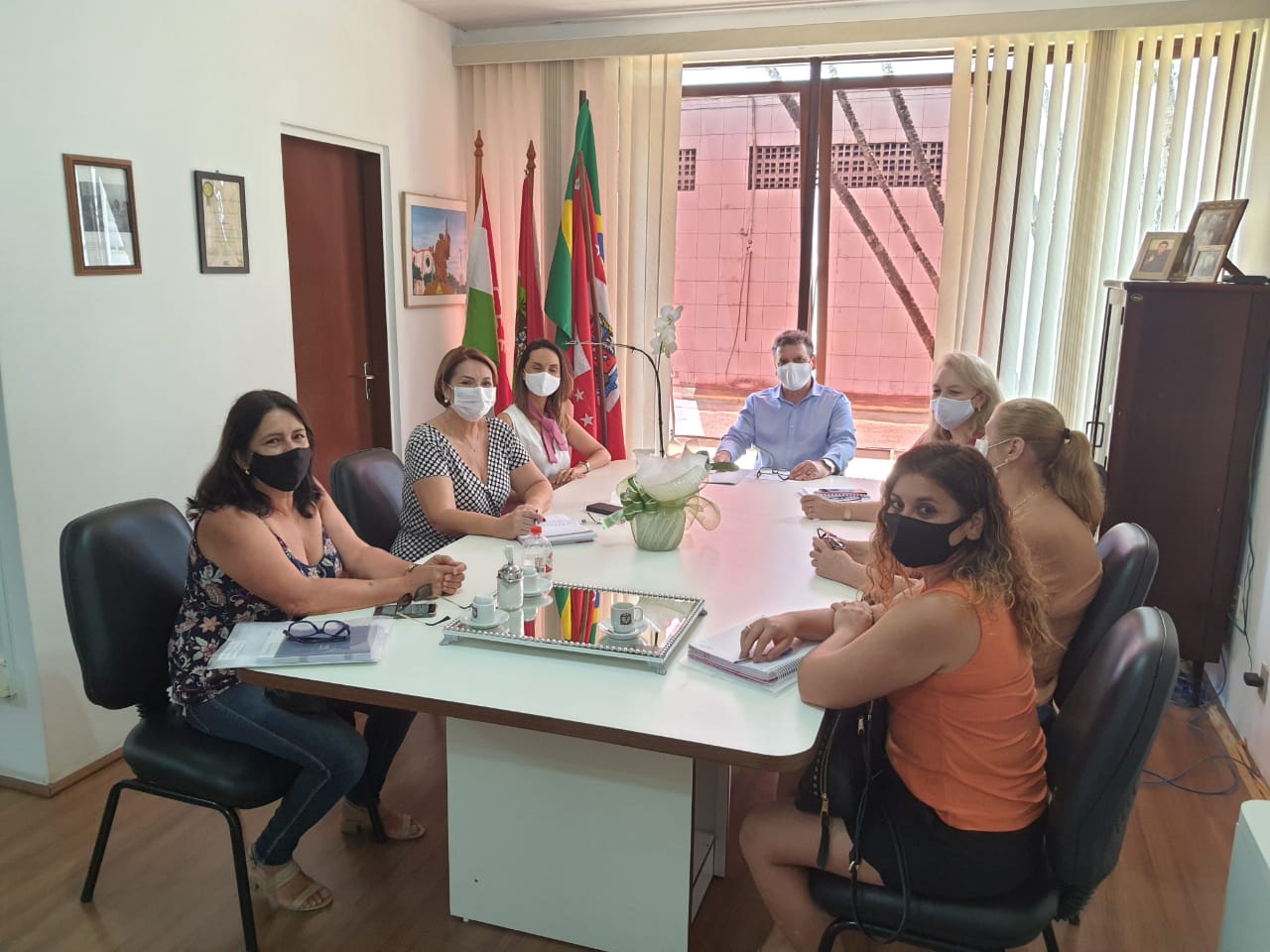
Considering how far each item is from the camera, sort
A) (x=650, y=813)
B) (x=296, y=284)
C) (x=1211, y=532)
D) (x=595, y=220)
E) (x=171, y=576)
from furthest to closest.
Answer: (x=595, y=220) → (x=296, y=284) → (x=1211, y=532) → (x=171, y=576) → (x=650, y=813)

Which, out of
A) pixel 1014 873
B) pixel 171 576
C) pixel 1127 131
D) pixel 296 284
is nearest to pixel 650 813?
pixel 1014 873

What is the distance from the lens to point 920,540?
155 cm

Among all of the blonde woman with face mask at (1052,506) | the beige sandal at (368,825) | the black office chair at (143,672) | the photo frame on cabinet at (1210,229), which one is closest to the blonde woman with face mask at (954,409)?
the blonde woman with face mask at (1052,506)

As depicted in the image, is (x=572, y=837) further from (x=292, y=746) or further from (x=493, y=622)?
(x=292, y=746)

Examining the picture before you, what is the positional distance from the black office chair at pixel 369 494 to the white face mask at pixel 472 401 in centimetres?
31

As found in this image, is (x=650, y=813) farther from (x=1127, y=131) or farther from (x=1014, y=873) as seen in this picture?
(x=1127, y=131)

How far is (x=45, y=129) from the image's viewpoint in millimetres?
2506

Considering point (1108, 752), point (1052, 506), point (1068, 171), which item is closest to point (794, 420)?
point (1068, 171)

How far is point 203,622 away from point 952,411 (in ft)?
7.52

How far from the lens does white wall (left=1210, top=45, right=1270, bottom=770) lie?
2852 millimetres

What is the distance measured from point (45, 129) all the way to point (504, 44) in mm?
2446

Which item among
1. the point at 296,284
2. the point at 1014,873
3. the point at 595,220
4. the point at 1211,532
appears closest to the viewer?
the point at 1014,873

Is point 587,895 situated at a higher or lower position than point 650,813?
lower

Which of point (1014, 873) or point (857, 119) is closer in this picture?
point (1014, 873)
